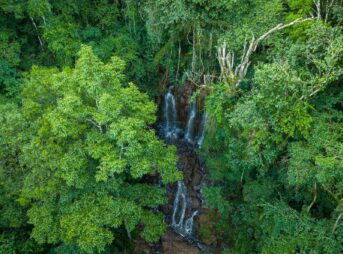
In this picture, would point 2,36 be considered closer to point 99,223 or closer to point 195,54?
point 195,54

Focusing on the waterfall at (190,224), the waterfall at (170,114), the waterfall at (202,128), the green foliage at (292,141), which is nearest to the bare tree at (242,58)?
the green foliage at (292,141)

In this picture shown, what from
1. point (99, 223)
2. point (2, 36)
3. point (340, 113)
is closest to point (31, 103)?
point (99, 223)

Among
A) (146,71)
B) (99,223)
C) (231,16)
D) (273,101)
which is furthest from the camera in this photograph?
(146,71)

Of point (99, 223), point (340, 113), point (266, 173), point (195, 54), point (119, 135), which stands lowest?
point (99, 223)

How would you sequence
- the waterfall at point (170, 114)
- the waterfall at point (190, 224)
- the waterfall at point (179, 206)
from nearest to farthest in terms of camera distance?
the waterfall at point (190, 224)
the waterfall at point (179, 206)
the waterfall at point (170, 114)

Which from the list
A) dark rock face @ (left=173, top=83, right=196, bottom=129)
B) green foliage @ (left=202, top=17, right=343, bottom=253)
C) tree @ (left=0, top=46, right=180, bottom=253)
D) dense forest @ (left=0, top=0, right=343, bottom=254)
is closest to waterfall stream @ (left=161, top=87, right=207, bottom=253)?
dark rock face @ (left=173, top=83, right=196, bottom=129)

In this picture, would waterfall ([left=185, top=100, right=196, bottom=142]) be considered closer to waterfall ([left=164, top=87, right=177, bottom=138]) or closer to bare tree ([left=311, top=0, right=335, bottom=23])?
waterfall ([left=164, top=87, right=177, bottom=138])

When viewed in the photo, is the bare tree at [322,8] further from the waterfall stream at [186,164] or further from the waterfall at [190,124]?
the waterfall at [190,124]
